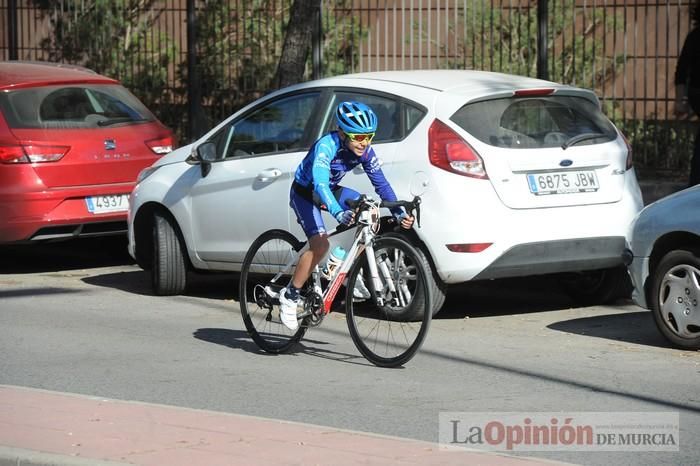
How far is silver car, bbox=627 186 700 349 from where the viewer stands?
8.28 m

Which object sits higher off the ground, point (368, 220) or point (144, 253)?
point (368, 220)

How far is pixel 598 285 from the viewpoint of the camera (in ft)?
33.2

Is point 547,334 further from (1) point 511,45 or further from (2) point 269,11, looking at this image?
(2) point 269,11

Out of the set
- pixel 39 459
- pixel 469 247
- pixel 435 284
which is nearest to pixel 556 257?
pixel 469 247

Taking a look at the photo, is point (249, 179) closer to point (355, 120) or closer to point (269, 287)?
point (269, 287)

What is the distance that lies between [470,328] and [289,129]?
6.85 ft

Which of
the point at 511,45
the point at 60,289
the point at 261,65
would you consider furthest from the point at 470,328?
the point at 261,65

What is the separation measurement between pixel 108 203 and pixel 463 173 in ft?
13.7

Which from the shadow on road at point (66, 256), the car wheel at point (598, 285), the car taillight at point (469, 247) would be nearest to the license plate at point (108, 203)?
the shadow on road at point (66, 256)

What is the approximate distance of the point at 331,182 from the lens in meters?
8.24

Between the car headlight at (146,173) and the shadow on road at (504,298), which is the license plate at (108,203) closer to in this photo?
Answer: the car headlight at (146,173)

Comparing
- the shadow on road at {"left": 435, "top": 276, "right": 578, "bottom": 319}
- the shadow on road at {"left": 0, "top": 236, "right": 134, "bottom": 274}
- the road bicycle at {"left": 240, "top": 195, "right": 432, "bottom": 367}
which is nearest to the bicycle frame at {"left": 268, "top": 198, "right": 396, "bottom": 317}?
the road bicycle at {"left": 240, "top": 195, "right": 432, "bottom": 367}

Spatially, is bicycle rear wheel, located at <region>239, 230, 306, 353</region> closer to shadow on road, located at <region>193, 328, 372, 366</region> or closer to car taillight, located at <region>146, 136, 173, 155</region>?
shadow on road, located at <region>193, 328, 372, 366</region>

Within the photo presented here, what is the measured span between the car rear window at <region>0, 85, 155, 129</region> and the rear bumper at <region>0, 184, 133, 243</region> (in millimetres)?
676
